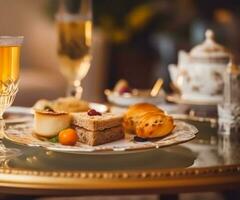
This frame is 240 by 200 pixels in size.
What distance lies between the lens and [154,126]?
1215 mm

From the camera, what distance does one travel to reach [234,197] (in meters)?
2.14

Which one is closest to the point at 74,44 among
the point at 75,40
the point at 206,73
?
the point at 75,40

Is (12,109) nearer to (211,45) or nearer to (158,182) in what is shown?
(211,45)

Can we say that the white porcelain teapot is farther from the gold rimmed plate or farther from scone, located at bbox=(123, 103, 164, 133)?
scone, located at bbox=(123, 103, 164, 133)

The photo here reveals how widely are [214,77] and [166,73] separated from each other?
280 cm

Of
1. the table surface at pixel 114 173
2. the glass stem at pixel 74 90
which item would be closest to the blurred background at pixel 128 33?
the glass stem at pixel 74 90

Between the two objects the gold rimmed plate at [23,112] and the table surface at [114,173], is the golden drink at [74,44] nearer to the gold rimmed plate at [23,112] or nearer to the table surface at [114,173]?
the gold rimmed plate at [23,112]

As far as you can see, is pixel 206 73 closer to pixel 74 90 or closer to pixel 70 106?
pixel 74 90

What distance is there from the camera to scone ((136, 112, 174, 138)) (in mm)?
1216

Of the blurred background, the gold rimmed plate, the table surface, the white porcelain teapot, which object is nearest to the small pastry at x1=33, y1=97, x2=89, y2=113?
the gold rimmed plate

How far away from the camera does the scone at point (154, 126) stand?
1216 mm

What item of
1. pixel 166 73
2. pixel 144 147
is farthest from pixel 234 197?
pixel 166 73

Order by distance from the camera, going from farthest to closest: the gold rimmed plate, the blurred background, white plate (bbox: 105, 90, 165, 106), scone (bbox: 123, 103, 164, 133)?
the blurred background, white plate (bbox: 105, 90, 165, 106), the gold rimmed plate, scone (bbox: 123, 103, 164, 133)

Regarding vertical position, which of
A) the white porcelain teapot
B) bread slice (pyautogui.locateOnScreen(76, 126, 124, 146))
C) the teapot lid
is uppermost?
the teapot lid
